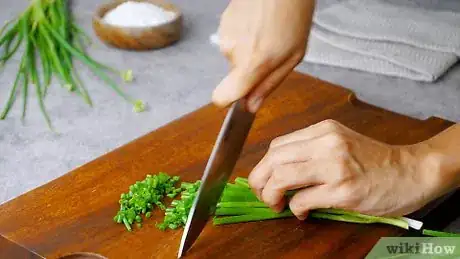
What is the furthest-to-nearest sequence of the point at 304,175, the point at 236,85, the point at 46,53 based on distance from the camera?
1. the point at 46,53
2. the point at 304,175
3. the point at 236,85

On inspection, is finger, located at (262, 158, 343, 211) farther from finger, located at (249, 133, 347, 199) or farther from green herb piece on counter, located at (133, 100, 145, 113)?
green herb piece on counter, located at (133, 100, 145, 113)

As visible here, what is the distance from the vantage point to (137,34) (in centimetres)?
195

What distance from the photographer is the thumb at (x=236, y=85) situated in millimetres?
1026

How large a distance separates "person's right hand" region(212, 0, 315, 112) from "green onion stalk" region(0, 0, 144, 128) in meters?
0.69

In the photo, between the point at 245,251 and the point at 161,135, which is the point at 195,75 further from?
the point at 245,251

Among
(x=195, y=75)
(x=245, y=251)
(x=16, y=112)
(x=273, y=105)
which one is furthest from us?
(x=195, y=75)

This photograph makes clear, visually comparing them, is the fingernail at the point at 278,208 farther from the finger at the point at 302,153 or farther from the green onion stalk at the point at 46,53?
the green onion stalk at the point at 46,53

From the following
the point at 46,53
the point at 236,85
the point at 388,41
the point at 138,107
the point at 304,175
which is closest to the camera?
the point at 236,85

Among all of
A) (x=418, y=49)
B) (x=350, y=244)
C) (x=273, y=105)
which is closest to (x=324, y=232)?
(x=350, y=244)

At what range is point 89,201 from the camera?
120 centimetres

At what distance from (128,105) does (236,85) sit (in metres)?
0.76

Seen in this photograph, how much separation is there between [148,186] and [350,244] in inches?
12.8

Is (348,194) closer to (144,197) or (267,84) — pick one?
(267,84)

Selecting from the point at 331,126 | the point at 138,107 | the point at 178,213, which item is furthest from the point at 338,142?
the point at 138,107
